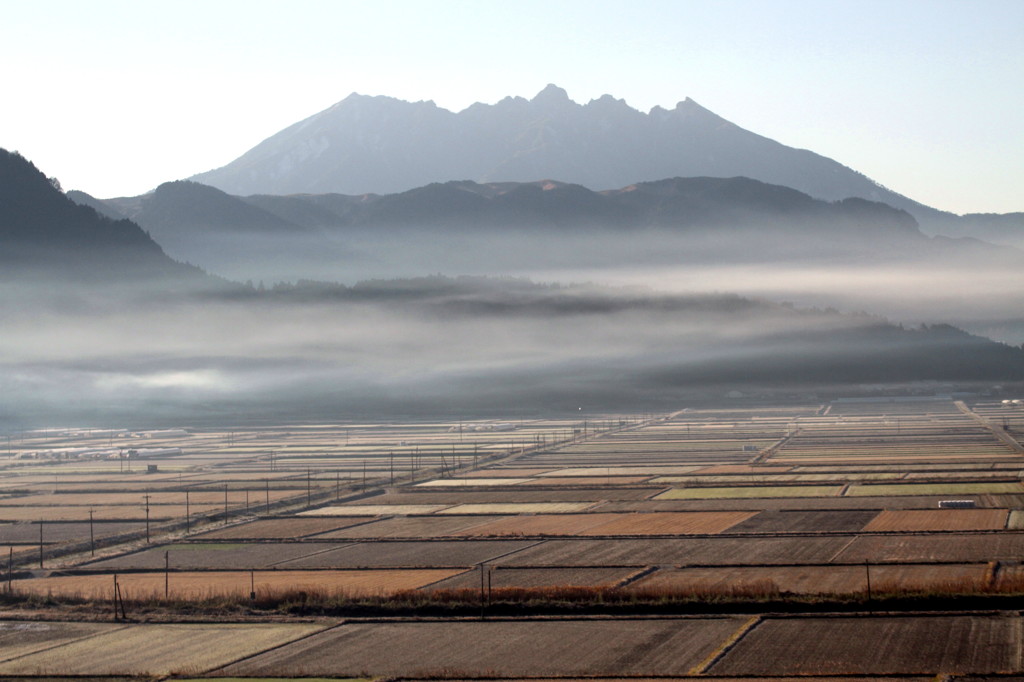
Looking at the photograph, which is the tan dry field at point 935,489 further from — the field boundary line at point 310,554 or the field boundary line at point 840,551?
the field boundary line at point 310,554

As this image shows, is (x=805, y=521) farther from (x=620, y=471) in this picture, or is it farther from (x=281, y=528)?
(x=620, y=471)

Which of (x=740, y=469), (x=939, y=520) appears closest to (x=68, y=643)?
(x=939, y=520)

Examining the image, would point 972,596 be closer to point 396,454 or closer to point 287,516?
point 287,516

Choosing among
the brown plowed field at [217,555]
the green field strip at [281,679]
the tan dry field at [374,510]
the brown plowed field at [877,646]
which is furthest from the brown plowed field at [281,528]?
the brown plowed field at [877,646]

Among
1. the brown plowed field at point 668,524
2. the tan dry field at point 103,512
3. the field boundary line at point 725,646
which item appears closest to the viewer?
the field boundary line at point 725,646

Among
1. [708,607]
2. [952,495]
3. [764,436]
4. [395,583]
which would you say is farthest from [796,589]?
[764,436]

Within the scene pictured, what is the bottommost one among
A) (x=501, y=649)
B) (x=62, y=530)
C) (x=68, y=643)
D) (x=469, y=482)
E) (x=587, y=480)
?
(x=501, y=649)
